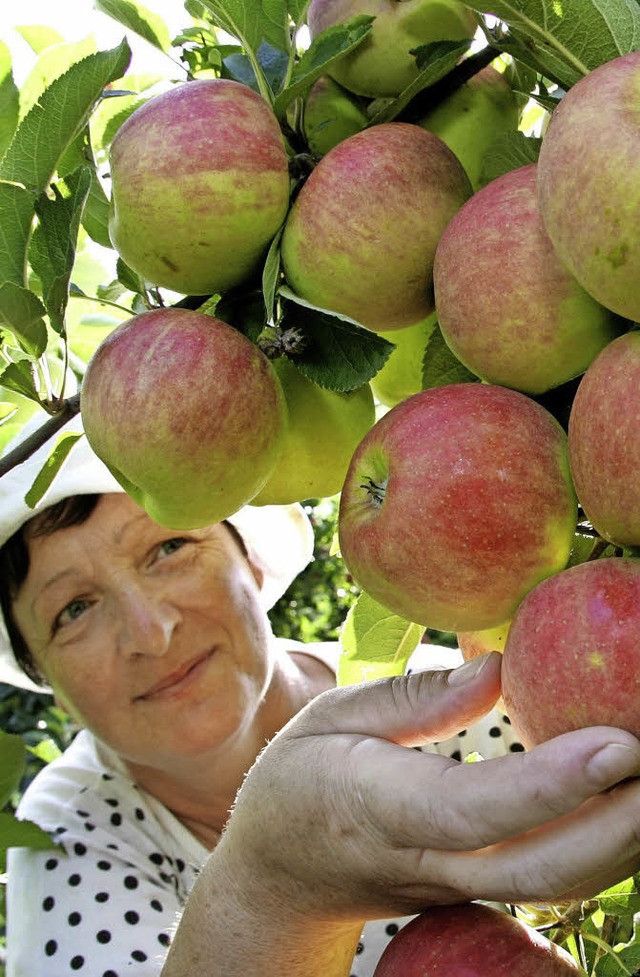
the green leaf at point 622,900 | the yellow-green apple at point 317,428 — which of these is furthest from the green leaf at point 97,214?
the green leaf at point 622,900

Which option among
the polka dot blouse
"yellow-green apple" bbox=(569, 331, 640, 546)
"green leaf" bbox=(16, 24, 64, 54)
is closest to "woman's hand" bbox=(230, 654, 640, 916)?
"yellow-green apple" bbox=(569, 331, 640, 546)

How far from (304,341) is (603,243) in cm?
23

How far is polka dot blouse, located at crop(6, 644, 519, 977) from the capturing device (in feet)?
5.22

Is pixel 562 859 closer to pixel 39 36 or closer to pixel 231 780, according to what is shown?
pixel 39 36

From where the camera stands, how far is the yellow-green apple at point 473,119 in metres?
0.68

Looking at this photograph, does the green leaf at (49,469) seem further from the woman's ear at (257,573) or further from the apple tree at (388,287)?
the woman's ear at (257,573)

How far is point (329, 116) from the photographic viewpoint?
0.70 metres

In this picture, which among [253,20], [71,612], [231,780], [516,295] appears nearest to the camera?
[516,295]

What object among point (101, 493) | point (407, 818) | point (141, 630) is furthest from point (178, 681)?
point (407, 818)

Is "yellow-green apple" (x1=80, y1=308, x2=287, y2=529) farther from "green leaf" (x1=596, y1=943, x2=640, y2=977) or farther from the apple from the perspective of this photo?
"green leaf" (x1=596, y1=943, x2=640, y2=977)

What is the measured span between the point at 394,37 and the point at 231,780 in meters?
1.54

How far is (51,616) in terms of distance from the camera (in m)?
1.71

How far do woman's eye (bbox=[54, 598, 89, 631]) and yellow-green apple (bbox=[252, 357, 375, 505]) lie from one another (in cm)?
108

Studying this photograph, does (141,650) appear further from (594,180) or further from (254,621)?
(594,180)
